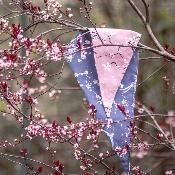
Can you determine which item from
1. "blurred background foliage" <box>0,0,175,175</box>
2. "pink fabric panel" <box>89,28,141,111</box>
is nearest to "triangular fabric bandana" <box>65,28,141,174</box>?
"pink fabric panel" <box>89,28,141,111</box>

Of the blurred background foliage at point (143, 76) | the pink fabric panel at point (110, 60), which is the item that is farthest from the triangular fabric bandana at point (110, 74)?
the blurred background foliage at point (143, 76)

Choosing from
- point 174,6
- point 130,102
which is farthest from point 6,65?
point 174,6

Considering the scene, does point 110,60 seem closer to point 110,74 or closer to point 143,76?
point 110,74

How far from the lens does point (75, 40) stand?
167 inches

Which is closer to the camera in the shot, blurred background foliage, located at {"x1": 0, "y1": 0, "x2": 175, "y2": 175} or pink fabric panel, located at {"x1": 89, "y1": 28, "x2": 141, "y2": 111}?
pink fabric panel, located at {"x1": 89, "y1": 28, "x2": 141, "y2": 111}

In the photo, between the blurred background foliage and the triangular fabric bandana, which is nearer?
the triangular fabric bandana

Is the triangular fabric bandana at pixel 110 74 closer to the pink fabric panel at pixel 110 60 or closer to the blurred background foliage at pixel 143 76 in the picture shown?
the pink fabric panel at pixel 110 60

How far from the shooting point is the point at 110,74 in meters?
4.28

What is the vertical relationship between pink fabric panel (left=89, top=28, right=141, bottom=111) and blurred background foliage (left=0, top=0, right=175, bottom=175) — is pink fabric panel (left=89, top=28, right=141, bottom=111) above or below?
below

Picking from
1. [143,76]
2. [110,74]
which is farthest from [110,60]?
[143,76]

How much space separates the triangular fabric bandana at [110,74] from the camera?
4.18 m

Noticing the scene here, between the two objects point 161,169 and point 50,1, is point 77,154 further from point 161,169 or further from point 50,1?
point 161,169

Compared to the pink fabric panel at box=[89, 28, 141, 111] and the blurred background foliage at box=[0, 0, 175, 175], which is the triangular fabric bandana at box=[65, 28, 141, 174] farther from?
the blurred background foliage at box=[0, 0, 175, 175]

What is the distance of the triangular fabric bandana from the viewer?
4176mm
